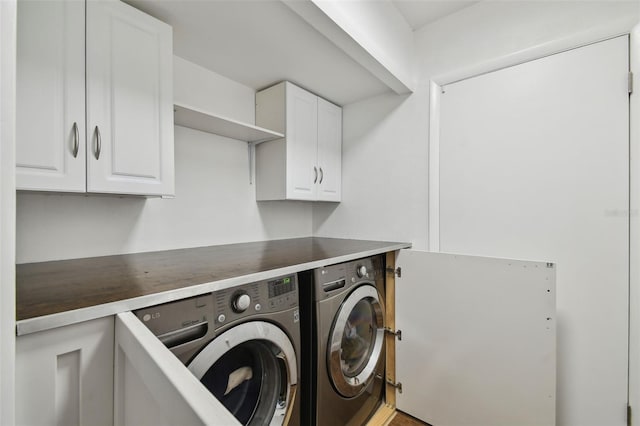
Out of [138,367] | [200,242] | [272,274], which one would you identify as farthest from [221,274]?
[200,242]

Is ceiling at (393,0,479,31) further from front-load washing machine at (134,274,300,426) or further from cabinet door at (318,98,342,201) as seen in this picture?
front-load washing machine at (134,274,300,426)

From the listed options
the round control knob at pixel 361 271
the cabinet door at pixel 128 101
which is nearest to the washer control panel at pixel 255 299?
the round control knob at pixel 361 271

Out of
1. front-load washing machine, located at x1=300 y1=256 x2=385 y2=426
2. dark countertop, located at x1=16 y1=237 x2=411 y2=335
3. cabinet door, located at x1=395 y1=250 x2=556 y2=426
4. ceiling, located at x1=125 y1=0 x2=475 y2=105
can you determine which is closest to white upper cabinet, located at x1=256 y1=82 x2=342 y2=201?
ceiling, located at x1=125 y1=0 x2=475 y2=105

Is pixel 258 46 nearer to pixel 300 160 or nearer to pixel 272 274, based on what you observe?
pixel 300 160

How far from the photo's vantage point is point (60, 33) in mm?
1037

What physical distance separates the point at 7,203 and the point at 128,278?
0.61 metres

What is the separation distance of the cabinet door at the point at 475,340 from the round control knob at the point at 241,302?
1.11 m

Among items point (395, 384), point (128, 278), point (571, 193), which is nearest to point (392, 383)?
point (395, 384)

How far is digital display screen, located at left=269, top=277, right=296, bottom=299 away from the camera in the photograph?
1147 millimetres

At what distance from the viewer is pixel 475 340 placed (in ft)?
5.04

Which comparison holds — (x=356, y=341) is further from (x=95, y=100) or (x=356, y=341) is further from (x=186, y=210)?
(x=95, y=100)

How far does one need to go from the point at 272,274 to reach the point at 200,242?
0.90 m

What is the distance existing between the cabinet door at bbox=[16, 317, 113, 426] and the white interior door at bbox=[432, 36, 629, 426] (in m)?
1.88

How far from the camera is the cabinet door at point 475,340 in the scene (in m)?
1.37
